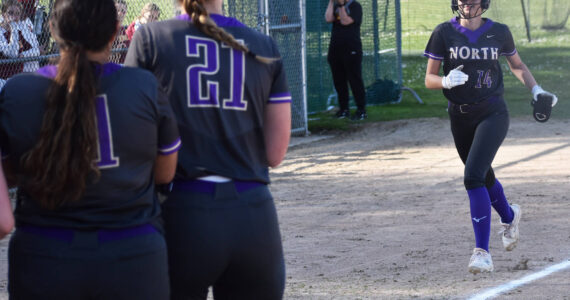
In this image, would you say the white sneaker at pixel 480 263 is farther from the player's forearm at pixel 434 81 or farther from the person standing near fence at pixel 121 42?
the person standing near fence at pixel 121 42

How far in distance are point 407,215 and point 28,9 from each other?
4756mm

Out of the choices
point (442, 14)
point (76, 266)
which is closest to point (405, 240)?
point (76, 266)

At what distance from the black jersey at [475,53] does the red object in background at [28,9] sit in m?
4.91

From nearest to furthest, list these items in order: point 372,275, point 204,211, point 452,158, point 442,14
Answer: point 204,211 → point 372,275 → point 452,158 → point 442,14

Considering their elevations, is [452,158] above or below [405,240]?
below

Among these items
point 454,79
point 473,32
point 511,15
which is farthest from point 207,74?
point 511,15

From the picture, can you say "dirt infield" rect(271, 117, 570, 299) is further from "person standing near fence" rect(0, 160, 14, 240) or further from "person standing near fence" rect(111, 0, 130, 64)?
"person standing near fence" rect(0, 160, 14, 240)

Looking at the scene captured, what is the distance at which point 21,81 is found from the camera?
7.64 ft

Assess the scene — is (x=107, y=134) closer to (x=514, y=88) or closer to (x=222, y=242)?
(x=222, y=242)

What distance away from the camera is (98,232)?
2377 millimetres

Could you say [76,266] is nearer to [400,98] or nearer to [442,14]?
[400,98]

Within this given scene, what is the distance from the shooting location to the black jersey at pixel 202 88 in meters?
2.61

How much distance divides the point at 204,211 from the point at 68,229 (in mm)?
432

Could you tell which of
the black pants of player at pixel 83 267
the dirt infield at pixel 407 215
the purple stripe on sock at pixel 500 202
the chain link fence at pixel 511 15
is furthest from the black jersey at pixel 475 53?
the chain link fence at pixel 511 15
